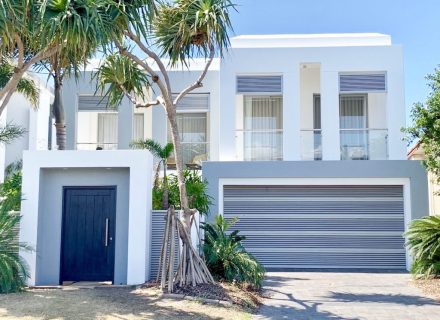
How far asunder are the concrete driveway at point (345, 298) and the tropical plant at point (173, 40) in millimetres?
1895

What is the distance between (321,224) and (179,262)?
23.1 feet

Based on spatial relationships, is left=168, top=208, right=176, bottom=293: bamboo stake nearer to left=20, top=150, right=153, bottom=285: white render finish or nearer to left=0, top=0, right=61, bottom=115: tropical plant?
left=20, top=150, right=153, bottom=285: white render finish

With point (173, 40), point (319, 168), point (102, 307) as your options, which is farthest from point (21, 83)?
point (319, 168)

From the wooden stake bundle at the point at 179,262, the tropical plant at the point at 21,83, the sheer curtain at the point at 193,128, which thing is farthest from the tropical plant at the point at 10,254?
the sheer curtain at the point at 193,128

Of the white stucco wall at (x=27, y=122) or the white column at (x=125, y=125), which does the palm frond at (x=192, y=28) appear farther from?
the white stucco wall at (x=27, y=122)

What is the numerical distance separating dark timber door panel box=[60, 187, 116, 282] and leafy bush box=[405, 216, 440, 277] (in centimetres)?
767

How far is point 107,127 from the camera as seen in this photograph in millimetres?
19312

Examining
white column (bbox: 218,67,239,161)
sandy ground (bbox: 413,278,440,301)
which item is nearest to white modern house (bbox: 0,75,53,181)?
white column (bbox: 218,67,239,161)

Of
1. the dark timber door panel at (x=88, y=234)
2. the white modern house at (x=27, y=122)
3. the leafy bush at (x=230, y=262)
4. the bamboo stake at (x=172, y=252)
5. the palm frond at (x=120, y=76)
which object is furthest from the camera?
the white modern house at (x=27, y=122)

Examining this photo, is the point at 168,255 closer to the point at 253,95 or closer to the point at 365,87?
the point at 253,95

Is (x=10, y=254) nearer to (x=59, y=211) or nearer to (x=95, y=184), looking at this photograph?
(x=59, y=211)

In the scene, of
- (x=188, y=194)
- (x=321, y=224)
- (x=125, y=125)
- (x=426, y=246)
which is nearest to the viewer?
(x=426, y=246)

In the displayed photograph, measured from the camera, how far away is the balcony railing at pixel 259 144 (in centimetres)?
1636

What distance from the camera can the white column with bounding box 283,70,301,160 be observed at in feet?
53.4
